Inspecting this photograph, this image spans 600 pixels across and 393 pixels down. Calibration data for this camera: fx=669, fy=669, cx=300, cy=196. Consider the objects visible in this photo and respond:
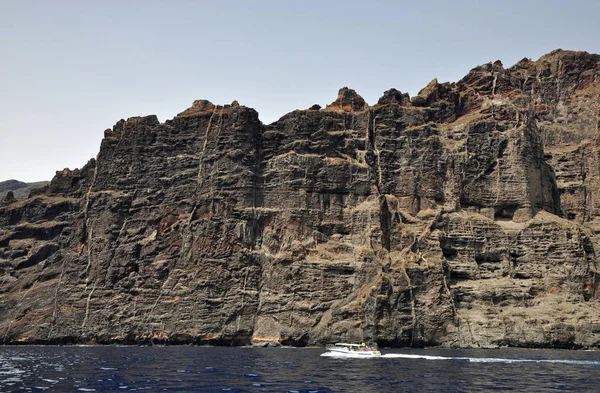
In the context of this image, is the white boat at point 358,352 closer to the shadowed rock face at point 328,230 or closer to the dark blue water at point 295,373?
the dark blue water at point 295,373

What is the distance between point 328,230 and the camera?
116 m

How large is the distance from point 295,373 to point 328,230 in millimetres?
58321

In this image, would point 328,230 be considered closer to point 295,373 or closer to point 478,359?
point 478,359

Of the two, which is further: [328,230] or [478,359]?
[328,230]

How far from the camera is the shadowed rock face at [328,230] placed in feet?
343

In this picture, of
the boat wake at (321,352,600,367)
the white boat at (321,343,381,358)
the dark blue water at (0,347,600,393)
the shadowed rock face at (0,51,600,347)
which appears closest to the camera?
the dark blue water at (0,347,600,393)

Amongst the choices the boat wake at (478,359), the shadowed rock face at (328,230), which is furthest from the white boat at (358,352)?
the shadowed rock face at (328,230)

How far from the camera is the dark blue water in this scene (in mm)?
48188

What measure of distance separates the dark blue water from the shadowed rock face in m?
24.0

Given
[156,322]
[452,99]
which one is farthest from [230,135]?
[452,99]

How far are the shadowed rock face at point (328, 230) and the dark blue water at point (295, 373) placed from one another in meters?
24.0

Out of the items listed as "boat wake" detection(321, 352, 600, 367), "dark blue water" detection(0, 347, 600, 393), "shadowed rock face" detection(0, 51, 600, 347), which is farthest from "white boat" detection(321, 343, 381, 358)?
"shadowed rock face" detection(0, 51, 600, 347)

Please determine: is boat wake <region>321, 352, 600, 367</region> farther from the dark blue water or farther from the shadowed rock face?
the shadowed rock face

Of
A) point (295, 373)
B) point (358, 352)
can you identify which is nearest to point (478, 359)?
point (358, 352)
